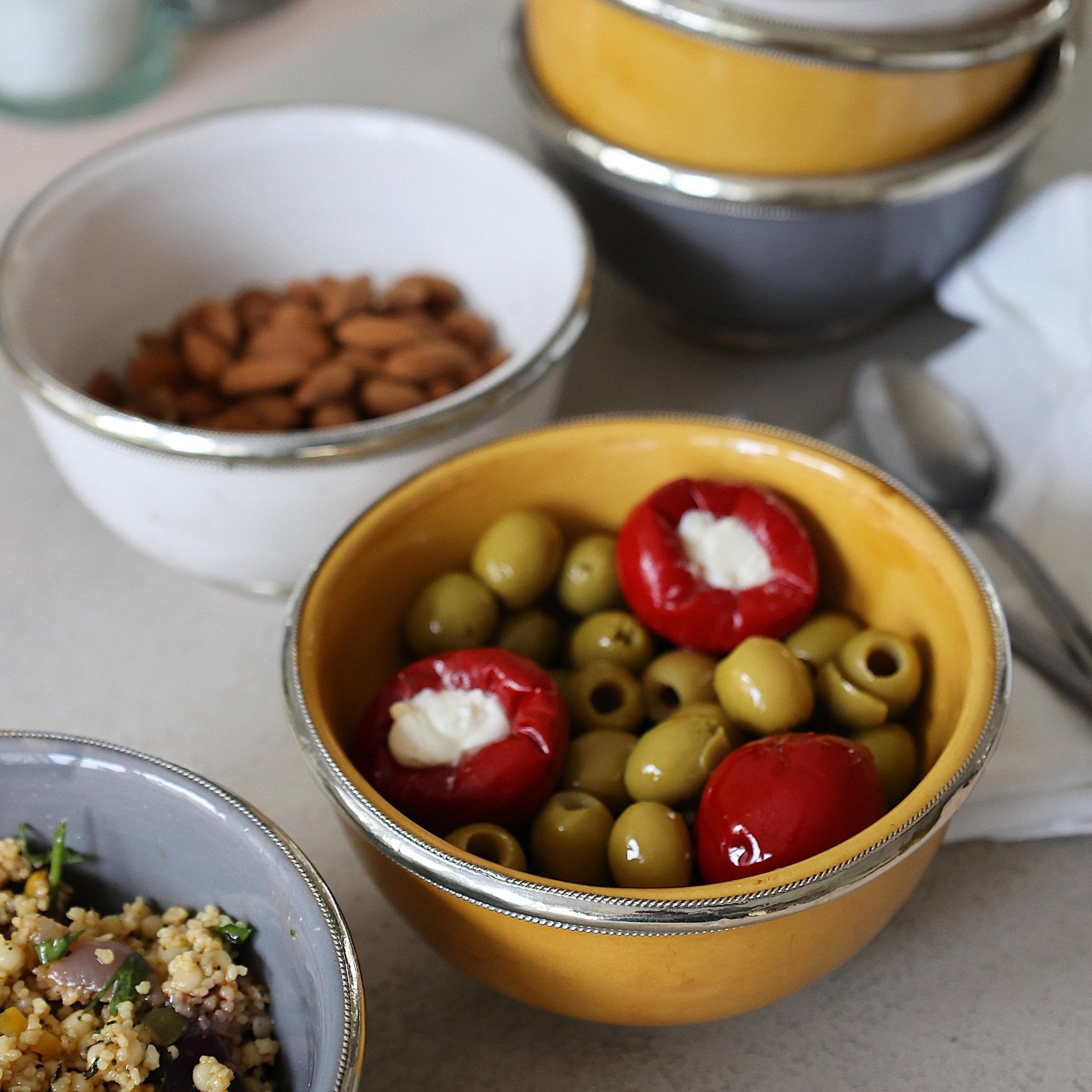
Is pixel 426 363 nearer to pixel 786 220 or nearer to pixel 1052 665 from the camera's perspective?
pixel 786 220

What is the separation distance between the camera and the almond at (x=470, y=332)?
0.78m

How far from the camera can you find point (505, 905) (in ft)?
1.37

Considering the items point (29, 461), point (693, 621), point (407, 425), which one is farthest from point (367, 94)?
point (693, 621)

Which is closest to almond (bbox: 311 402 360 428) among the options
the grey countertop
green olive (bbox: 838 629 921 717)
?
the grey countertop

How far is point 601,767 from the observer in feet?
1.68

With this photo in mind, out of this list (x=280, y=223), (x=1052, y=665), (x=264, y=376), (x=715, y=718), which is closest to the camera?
(x=715, y=718)

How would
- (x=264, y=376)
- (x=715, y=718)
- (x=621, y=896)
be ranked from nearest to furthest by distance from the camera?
(x=621, y=896), (x=715, y=718), (x=264, y=376)

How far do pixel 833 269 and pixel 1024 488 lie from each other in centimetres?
17

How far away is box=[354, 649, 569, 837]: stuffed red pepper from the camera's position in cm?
49

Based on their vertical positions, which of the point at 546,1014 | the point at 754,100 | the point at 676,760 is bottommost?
the point at 546,1014

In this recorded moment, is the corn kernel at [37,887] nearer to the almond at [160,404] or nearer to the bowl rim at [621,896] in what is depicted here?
the bowl rim at [621,896]

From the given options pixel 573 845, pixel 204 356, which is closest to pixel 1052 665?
pixel 573 845

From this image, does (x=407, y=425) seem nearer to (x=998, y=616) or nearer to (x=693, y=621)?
(x=693, y=621)

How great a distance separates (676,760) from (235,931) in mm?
173
